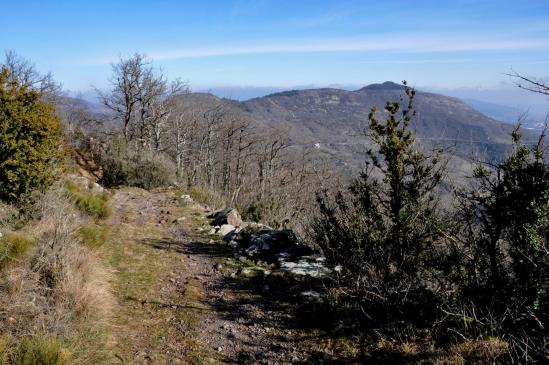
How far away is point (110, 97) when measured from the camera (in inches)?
1066

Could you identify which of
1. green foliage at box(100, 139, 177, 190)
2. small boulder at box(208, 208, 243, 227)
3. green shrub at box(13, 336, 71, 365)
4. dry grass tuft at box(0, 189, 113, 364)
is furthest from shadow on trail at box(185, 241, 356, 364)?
green foliage at box(100, 139, 177, 190)

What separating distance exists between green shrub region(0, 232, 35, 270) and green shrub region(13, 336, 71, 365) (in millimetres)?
1613

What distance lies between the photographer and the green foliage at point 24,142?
7371 millimetres

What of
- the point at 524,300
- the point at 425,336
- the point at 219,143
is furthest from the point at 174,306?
the point at 219,143

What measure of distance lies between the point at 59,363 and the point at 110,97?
25865 mm

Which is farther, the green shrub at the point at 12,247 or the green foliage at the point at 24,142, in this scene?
the green foliage at the point at 24,142

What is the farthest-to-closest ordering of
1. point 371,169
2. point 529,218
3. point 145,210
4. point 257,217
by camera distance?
point 257,217 → point 145,210 → point 371,169 → point 529,218

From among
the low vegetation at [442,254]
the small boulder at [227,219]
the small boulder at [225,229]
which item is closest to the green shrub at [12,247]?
the low vegetation at [442,254]

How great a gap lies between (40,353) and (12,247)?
2.09 m

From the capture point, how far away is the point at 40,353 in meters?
3.92

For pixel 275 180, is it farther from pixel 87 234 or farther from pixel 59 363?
pixel 59 363

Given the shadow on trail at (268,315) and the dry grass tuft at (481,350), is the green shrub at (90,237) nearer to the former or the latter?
the shadow on trail at (268,315)

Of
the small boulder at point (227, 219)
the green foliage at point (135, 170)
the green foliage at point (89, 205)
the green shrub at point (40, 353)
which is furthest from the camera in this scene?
the green foliage at point (135, 170)

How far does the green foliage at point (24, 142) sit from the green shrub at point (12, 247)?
6.88 ft
